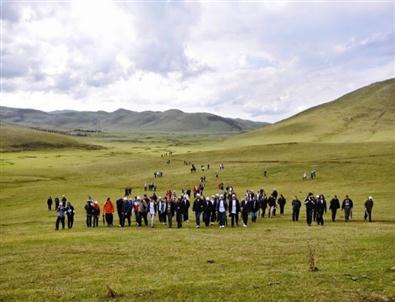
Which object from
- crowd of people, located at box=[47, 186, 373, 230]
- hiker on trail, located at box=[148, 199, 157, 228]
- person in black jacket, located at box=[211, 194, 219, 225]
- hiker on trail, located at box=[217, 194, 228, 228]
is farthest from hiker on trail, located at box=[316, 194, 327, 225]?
hiker on trail, located at box=[148, 199, 157, 228]

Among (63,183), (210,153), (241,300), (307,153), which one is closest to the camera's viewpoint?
(241,300)

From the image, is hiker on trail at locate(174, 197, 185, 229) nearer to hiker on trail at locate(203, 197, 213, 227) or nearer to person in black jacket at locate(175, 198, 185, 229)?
person in black jacket at locate(175, 198, 185, 229)

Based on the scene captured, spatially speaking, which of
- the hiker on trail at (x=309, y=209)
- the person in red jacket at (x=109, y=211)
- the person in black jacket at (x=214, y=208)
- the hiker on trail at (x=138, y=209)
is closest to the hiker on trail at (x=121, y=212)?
the person in red jacket at (x=109, y=211)

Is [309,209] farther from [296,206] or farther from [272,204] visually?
[272,204]

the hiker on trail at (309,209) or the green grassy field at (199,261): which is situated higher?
the hiker on trail at (309,209)

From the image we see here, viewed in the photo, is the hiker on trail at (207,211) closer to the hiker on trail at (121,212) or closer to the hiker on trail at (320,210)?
the hiker on trail at (121,212)

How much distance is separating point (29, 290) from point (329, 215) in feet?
113

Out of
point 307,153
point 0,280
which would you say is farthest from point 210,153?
point 0,280

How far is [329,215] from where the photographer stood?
49.9m

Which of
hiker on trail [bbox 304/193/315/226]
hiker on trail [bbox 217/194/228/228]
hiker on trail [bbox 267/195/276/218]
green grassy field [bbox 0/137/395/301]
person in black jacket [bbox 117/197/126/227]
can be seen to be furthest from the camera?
hiker on trail [bbox 267/195/276/218]

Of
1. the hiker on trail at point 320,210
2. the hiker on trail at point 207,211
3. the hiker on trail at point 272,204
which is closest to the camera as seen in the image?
the hiker on trail at point 320,210

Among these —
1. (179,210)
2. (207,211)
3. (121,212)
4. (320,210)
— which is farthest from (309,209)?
(121,212)

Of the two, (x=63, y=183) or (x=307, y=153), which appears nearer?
(x=63, y=183)

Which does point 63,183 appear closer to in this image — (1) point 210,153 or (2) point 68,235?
(1) point 210,153
